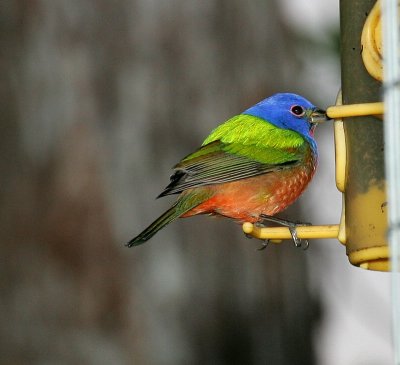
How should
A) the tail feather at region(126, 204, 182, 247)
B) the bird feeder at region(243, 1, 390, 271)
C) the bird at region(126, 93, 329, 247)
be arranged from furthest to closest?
the bird at region(126, 93, 329, 247) → the tail feather at region(126, 204, 182, 247) → the bird feeder at region(243, 1, 390, 271)

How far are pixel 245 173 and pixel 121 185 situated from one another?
1063mm

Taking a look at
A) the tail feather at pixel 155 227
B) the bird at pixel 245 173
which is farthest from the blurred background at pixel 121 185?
the tail feather at pixel 155 227

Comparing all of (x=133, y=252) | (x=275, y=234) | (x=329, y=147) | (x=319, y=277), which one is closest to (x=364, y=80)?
(x=275, y=234)

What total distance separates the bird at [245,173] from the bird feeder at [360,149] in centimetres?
104

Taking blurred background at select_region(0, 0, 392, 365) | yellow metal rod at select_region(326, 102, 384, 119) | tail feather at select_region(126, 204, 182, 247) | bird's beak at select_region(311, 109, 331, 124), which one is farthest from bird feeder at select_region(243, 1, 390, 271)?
blurred background at select_region(0, 0, 392, 365)

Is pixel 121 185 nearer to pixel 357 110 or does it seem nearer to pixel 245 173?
pixel 245 173

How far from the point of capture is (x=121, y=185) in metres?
8.78

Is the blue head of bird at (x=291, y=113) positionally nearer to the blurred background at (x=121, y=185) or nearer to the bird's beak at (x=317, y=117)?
the bird's beak at (x=317, y=117)

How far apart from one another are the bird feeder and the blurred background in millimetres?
1889

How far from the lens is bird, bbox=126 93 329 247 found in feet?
25.7

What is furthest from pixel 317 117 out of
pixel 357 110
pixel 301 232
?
pixel 301 232

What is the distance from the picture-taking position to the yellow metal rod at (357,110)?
6.39 meters

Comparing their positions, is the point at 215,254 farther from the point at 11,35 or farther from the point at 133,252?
the point at 11,35

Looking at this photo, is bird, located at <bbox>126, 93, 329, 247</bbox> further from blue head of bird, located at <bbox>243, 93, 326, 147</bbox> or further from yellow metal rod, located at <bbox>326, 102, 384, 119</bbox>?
yellow metal rod, located at <bbox>326, 102, 384, 119</bbox>
